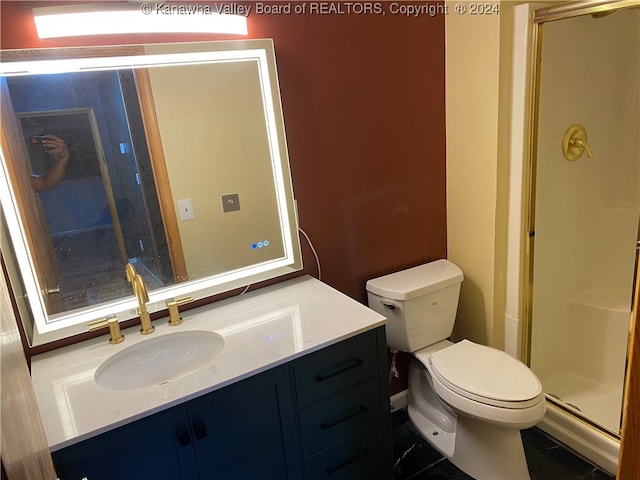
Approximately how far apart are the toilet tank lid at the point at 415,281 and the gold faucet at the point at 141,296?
0.93 meters

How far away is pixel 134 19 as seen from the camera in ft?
4.77

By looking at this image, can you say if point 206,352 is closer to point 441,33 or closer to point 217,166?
point 217,166

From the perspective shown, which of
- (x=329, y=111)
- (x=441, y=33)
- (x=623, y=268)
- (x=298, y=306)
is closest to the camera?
(x=298, y=306)

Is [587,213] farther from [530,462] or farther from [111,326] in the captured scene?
[111,326]

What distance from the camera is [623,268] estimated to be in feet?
7.68

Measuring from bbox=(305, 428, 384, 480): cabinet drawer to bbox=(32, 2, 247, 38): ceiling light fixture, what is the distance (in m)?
1.49

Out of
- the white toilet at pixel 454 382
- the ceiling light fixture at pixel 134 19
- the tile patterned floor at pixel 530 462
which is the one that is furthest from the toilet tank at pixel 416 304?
the ceiling light fixture at pixel 134 19

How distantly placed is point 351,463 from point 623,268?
173cm

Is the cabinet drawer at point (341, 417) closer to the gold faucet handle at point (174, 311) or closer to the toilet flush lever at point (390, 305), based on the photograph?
the toilet flush lever at point (390, 305)

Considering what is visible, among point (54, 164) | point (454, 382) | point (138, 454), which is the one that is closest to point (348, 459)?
point (454, 382)

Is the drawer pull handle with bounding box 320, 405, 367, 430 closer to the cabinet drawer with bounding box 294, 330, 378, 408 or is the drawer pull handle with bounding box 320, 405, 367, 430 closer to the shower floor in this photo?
the cabinet drawer with bounding box 294, 330, 378, 408

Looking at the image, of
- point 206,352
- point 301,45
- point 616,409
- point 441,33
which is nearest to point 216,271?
point 206,352

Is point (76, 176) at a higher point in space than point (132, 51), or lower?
lower

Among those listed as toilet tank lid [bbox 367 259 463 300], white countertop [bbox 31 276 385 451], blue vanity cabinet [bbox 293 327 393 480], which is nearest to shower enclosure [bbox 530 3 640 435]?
toilet tank lid [bbox 367 259 463 300]
